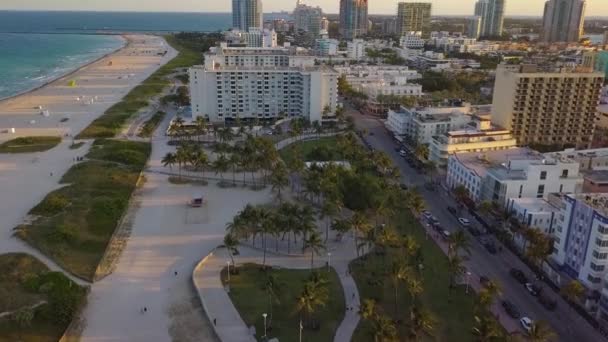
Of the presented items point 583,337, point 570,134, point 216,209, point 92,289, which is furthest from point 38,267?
point 570,134

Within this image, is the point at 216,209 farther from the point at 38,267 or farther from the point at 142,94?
the point at 142,94

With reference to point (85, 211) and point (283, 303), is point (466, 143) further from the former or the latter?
point (85, 211)

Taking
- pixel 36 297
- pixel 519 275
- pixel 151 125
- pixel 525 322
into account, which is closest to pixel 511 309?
pixel 525 322

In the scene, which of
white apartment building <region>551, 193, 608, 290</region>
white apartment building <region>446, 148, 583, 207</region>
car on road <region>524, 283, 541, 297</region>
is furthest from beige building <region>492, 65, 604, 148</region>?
car on road <region>524, 283, 541, 297</region>

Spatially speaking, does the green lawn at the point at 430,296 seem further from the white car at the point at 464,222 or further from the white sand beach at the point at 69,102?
the white sand beach at the point at 69,102

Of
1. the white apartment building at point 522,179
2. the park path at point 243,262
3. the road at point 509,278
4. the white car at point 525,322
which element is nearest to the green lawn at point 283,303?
the park path at point 243,262
